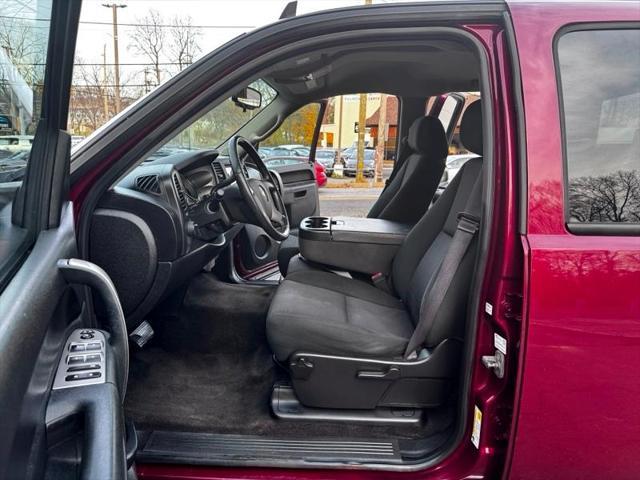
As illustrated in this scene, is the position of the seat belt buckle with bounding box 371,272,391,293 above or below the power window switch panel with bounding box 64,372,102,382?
below

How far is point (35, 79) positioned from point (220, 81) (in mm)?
519

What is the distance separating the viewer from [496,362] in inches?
48.1

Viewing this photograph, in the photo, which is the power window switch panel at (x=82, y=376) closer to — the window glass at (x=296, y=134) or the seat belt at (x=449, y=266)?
the seat belt at (x=449, y=266)

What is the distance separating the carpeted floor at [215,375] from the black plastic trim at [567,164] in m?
0.81

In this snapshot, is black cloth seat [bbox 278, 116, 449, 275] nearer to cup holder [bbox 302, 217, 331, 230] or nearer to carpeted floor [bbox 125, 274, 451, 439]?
cup holder [bbox 302, 217, 331, 230]

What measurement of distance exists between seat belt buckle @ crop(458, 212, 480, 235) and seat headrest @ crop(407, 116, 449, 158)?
3.98ft

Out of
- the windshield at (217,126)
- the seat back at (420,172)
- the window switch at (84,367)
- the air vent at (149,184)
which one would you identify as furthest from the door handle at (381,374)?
the windshield at (217,126)

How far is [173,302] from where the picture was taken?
2.31 metres

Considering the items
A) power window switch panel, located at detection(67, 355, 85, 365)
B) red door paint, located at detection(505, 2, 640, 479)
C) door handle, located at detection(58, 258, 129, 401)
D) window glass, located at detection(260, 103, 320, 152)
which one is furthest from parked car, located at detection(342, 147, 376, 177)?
power window switch panel, located at detection(67, 355, 85, 365)

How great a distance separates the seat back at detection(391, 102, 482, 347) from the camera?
151 centimetres

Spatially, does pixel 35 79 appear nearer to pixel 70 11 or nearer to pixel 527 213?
pixel 70 11

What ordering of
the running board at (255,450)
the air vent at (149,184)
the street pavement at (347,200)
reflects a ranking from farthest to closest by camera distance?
the street pavement at (347,200), the air vent at (149,184), the running board at (255,450)

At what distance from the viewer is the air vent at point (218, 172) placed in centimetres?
241

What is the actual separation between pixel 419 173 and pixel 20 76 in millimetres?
2112
